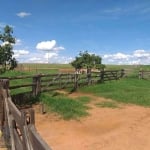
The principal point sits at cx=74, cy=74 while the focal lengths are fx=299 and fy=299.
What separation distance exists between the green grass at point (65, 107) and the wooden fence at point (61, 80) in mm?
919

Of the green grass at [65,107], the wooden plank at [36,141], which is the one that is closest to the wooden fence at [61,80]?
the green grass at [65,107]

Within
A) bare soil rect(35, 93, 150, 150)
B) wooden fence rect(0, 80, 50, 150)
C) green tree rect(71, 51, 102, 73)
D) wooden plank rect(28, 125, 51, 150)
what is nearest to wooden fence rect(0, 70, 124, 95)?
bare soil rect(35, 93, 150, 150)

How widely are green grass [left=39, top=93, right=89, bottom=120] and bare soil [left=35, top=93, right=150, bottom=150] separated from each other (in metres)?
0.35

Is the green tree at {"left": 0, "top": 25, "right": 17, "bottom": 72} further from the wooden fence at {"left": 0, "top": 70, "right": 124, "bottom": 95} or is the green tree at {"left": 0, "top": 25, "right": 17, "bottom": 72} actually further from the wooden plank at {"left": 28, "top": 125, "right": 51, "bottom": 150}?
the wooden plank at {"left": 28, "top": 125, "right": 51, "bottom": 150}

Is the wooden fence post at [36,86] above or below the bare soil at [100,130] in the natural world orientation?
above

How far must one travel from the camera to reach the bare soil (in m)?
8.38

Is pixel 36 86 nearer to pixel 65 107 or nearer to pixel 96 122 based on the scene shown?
pixel 65 107

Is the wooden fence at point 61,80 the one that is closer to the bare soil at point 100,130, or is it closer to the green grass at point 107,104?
the bare soil at point 100,130

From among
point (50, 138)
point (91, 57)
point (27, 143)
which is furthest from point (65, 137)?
point (91, 57)

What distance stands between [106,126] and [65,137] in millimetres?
1933

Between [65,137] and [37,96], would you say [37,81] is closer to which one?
[37,96]

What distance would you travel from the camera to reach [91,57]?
50.1 meters

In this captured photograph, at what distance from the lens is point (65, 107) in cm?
1306

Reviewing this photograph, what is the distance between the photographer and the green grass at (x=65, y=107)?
12048 millimetres
